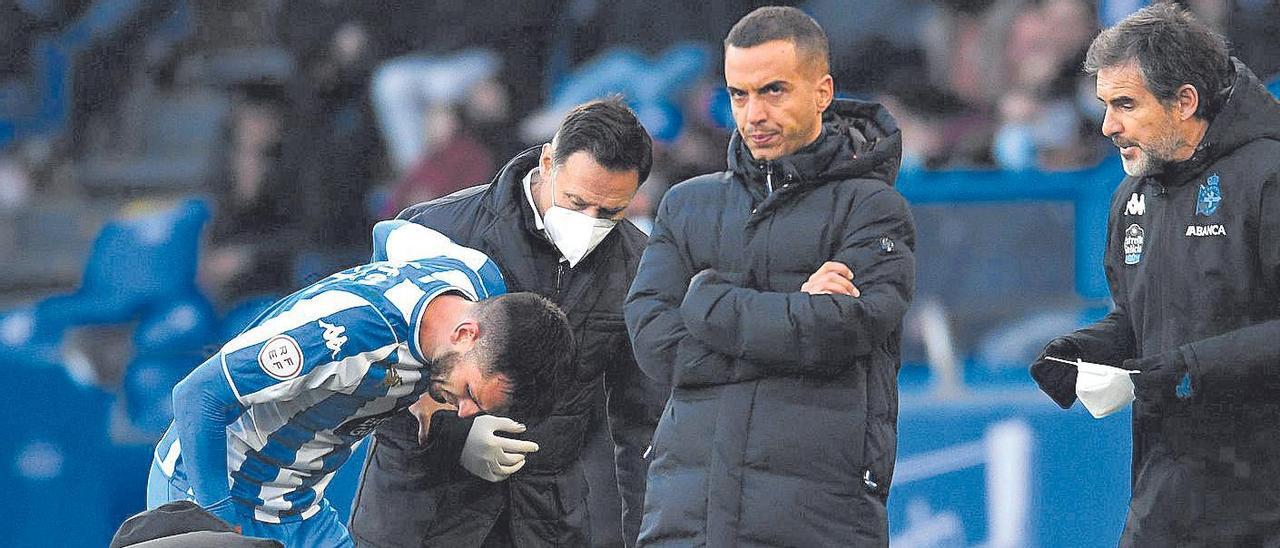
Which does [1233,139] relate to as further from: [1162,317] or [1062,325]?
[1062,325]

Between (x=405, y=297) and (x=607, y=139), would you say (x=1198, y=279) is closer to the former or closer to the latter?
(x=607, y=139)

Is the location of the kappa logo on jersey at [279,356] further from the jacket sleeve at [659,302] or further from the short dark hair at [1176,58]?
the short dark hair at [1176,58]

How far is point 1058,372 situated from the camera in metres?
3.45

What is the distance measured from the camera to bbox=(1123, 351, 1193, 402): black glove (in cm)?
312

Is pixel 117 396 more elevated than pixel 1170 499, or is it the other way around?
pixel 1170 499

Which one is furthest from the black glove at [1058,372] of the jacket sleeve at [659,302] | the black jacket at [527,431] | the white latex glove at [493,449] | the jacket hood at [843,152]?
the white latex glove at [493,449]

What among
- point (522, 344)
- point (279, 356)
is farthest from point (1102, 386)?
point (279, 356)

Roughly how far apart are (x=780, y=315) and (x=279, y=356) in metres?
0.97

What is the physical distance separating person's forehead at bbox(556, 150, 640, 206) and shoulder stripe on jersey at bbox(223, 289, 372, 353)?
828 mm

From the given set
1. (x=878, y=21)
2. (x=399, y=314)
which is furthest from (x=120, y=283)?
(x=399, y=314)

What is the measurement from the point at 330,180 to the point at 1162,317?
501 cm

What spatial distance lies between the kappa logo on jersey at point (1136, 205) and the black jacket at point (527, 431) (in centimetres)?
117

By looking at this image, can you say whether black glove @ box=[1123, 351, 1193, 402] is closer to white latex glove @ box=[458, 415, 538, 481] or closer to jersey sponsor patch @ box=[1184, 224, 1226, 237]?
jersey sponsor patch @ box=[1184, 224, 1226, 237]

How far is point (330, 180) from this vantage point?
762 cm
